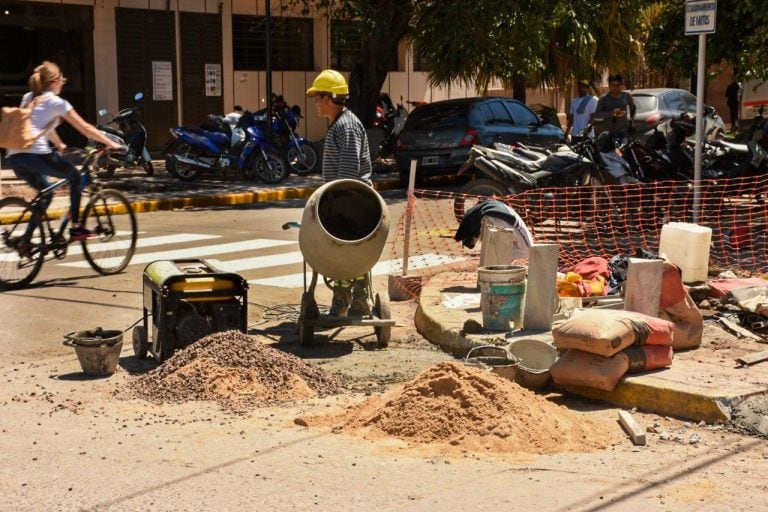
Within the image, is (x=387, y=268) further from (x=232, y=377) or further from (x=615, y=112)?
(x=615, y=112)

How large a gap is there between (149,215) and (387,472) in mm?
12372

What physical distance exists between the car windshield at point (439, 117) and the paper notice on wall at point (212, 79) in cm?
732

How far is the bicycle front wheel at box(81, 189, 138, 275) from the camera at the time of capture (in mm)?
11508

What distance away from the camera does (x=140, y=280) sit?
11.6 metres

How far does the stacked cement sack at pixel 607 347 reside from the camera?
7324 millimetres

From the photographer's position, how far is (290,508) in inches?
213

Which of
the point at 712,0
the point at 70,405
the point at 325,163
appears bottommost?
the point at 70,405

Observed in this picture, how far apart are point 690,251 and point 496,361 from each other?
323 centimetres

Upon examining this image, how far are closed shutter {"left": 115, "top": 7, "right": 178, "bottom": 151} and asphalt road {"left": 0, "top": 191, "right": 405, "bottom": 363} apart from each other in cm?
892

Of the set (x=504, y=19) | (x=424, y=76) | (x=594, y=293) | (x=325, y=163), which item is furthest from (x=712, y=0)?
(x=424, y=76)

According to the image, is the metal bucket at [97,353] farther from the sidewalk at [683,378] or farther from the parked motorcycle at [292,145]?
the parked motorcycle at [292,145]

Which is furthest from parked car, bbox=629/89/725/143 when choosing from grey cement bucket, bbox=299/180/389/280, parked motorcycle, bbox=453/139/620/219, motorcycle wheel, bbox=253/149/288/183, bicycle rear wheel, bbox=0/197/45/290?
grey cement bucket, bbox=299/180/389/280

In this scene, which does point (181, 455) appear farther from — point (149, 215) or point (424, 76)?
point (424, 76)

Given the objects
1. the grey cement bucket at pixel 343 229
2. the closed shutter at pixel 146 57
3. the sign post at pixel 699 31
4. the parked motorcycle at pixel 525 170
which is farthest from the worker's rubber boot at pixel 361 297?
the closed shutter at pixel 146 57
